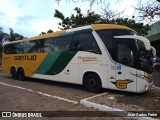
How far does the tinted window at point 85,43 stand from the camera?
1091cm

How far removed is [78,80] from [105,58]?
202 centimetres

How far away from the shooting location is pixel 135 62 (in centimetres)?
966

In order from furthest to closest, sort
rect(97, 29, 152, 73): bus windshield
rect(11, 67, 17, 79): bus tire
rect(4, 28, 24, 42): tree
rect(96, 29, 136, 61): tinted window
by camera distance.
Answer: rect(4, 28, 24, 42): tree
rect(11, 67, 17, 79): bus tire
rect(96, 29, 136, 61): tinted window
rect(97, 29, 152, 73): bus windshield

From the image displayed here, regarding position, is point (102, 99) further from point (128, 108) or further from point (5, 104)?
point (5, 104)

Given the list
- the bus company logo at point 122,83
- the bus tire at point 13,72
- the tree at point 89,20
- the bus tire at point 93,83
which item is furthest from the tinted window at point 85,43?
the tree at point 89,20

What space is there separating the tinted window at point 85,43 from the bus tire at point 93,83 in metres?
1.19

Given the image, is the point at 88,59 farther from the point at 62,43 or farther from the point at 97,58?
the point at 62,43

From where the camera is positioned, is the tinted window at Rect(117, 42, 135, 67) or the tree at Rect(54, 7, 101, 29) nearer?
the tinted window at Rect(117, 42, 135, 67)

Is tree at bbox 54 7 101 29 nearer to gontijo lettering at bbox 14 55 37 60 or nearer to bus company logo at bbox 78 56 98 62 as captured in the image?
gontijo lettering at bbox 14 55 37 60

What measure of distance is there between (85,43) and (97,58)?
1.07m

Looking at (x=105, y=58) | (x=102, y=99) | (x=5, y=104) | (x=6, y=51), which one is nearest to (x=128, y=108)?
(x=102, y=99)

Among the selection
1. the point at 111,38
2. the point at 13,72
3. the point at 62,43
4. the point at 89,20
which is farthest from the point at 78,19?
the point at 111,38

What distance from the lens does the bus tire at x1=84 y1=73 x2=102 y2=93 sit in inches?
425

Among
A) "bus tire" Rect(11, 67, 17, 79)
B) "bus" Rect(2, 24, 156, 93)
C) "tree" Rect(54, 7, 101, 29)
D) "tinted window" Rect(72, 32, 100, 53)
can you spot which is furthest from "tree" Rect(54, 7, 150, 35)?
"tinted window" Rect(72, 32, 100, 53)
